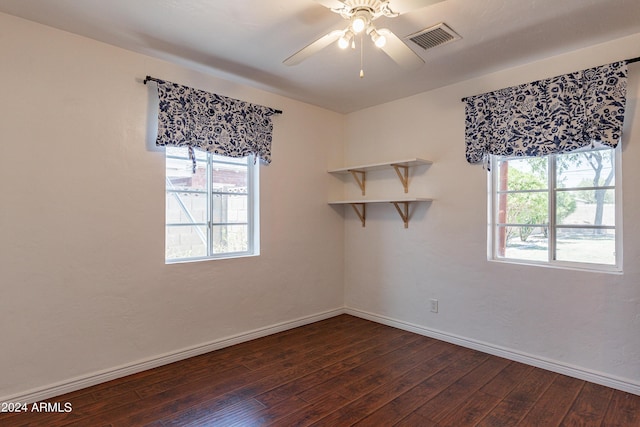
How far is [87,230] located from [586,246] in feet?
11.9

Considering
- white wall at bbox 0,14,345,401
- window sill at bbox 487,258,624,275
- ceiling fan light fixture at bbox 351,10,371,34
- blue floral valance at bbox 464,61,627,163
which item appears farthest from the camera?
window sill at bbox 487,258,624,275

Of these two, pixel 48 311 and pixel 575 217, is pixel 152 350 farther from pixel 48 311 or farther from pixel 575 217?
pixel 575 217

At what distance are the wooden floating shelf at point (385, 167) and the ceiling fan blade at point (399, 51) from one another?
129 centimetres

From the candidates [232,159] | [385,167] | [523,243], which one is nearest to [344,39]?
[232,159]

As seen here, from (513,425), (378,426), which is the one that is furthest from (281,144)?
(513,425)

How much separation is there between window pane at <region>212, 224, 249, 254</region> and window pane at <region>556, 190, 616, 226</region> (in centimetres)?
272

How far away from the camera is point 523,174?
2994 mm

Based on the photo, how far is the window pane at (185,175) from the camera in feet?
9.72

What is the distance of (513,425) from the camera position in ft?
6.77

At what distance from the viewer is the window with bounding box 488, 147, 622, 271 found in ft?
8.46

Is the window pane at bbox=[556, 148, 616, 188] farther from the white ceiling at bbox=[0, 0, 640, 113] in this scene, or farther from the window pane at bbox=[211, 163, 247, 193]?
the window pane at bbox=[211, 163, 247, 193]

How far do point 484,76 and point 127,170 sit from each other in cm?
305

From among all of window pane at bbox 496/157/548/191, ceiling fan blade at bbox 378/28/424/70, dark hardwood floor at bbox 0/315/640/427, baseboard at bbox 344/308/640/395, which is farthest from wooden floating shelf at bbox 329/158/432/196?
dark hardwood floor at bbox 0/315/640/427

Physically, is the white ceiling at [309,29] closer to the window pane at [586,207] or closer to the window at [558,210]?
the window at [558,210]
